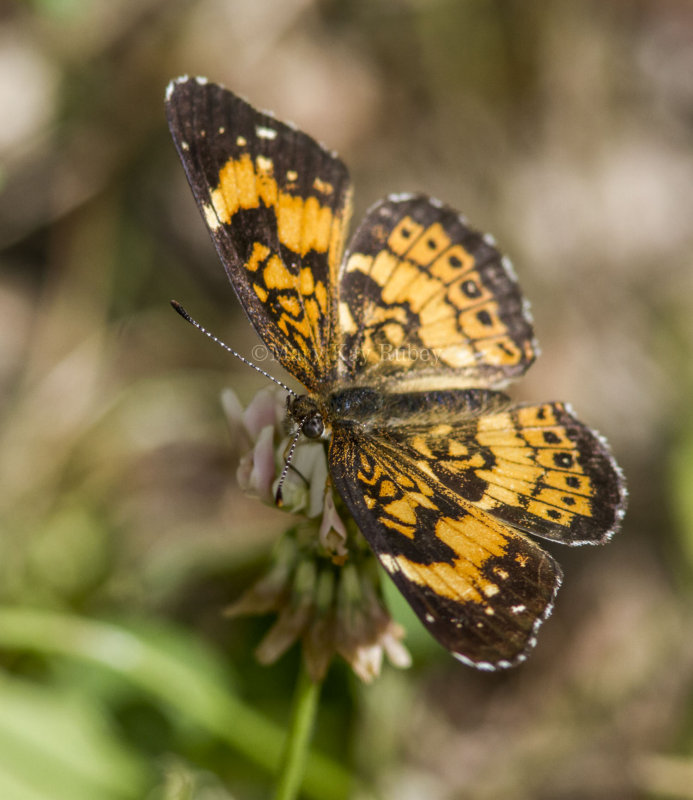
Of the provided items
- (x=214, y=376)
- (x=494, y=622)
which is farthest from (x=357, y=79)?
(x=494, y=622)

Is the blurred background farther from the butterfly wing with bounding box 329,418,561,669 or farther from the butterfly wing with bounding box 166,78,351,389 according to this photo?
the butterfly wing with bounding box 166,78,351,389

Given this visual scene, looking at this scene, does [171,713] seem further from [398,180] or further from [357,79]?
[357,79]

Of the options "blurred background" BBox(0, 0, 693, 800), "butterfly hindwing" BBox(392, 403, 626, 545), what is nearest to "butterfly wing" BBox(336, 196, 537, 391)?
"butterfly hindwing" BBox(392, 403, 626, 545)

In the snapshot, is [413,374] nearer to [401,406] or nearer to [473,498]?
[401,406]

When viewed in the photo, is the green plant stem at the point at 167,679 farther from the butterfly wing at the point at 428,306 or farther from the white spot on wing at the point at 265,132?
the white spot on wing at the point at 265,132

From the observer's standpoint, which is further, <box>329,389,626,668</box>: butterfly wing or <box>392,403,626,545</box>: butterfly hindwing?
<box>392,403,626,545</box>: butterfly hindwing

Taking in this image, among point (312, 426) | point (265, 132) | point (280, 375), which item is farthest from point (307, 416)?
point (280, 375)

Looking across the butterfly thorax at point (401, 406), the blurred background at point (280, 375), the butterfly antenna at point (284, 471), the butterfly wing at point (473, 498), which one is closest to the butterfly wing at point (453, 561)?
the butterfly wing at point (473, 498)
